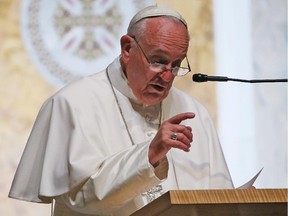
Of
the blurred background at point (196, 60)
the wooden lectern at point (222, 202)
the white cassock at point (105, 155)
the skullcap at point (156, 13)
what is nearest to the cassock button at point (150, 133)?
the white cassock at point (105, 155)

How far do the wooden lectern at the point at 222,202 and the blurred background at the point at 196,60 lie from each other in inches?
97.7

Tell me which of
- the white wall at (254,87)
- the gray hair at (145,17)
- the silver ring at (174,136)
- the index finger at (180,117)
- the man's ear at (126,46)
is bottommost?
the white wall at (254,87)

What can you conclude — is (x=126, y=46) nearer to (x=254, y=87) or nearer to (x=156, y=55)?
(x=156, y=55)

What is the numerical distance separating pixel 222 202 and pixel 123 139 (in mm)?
982

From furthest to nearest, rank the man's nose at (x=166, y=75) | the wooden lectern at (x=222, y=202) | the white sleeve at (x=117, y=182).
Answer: the man's nose at (x=166, y=75)
the white sleeve at (x=117, y=182)
the wooden lectern at (x=222, y=202)

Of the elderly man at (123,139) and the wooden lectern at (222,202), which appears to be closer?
the wooden lectern at (222,202)

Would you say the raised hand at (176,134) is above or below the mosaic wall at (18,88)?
above

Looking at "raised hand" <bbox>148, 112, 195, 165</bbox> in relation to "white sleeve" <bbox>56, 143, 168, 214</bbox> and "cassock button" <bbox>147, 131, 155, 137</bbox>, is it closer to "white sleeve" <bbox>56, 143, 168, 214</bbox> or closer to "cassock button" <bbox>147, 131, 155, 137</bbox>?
"white sleeve" <bbox>56, 143, 168, 214</bbox>

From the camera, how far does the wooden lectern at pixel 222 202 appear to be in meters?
2.84

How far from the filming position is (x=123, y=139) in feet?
12.4

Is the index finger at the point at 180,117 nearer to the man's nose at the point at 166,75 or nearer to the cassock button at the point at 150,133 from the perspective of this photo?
the man's nose at the point at 166,75

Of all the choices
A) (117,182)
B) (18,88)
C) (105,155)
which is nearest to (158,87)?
(105,155)

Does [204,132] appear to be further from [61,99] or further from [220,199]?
[220,199]

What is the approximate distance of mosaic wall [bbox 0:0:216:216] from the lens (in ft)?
17.7
